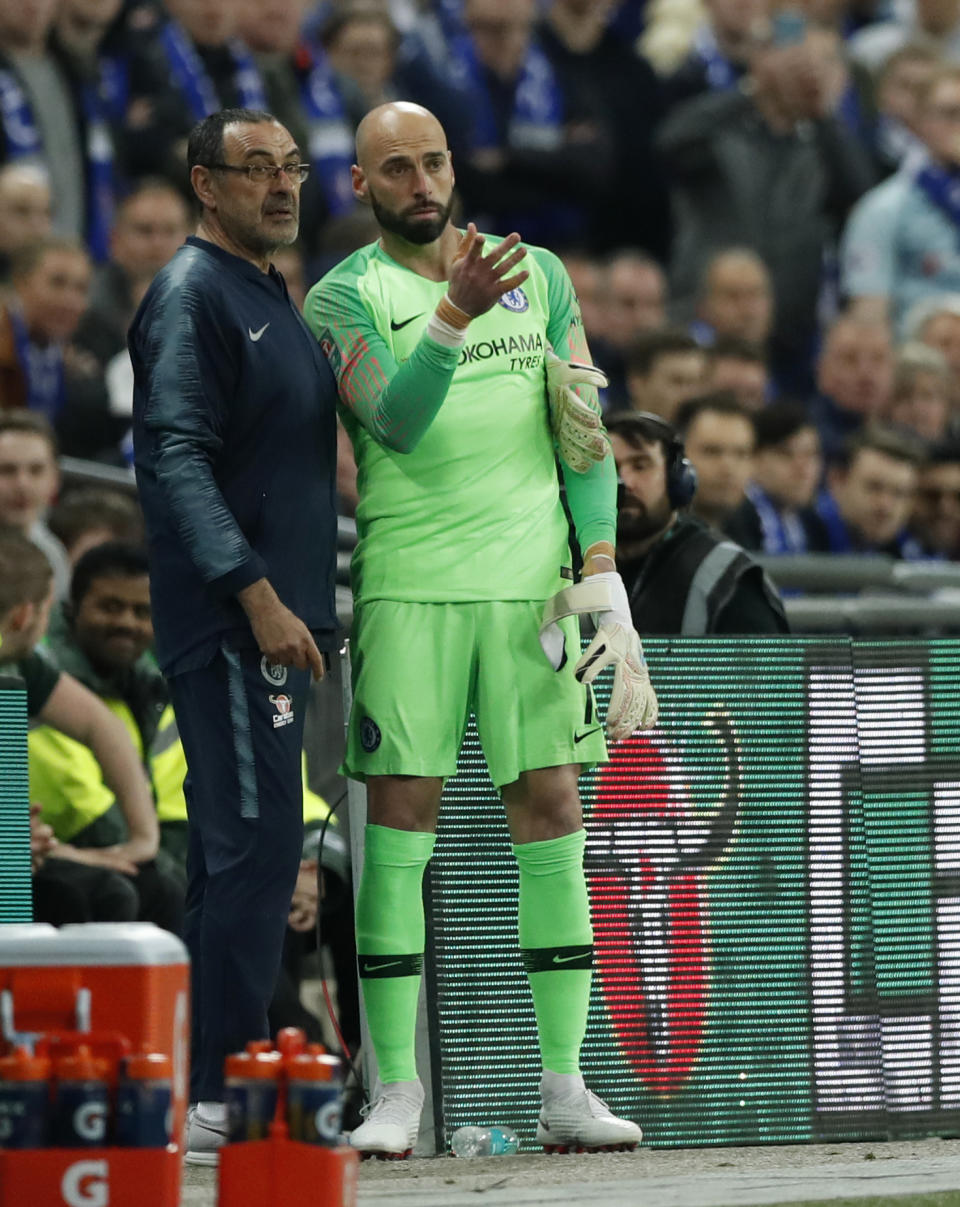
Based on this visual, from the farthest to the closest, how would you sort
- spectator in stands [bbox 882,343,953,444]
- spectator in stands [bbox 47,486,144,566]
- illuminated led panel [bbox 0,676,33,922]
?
spectator in stands [bbox 882,343,953,444] → spectator in stands [bbox 47,486,144,566] → illuminated led panel [bbox 0,676,33,922]

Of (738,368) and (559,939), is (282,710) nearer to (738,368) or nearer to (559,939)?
(559,939)

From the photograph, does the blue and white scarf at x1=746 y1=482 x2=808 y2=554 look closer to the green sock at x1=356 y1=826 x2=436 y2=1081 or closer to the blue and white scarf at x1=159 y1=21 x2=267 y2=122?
the blue and white scarf at x1=159 y1=21 x2=267 y2=122

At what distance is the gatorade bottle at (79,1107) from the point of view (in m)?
3.85

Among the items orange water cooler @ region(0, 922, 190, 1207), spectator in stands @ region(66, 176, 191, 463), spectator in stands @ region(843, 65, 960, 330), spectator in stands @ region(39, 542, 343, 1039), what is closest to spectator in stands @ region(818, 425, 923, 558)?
spectator in stands @ region(843, 65, 960, 330)

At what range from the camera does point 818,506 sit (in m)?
10.4

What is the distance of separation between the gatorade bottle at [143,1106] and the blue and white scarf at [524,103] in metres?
9.26

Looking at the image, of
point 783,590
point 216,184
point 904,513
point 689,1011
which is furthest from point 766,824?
point 904,513

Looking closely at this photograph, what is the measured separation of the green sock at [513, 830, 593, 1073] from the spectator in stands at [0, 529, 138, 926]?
167 centimetres

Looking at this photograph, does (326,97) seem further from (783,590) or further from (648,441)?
(648,441)

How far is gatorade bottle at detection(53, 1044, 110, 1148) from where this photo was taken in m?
3.85

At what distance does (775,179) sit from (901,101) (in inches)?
60.2

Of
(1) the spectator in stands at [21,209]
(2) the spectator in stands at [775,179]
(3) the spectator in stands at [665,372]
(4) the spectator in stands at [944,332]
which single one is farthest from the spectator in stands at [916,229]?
(1) the spectator in stands at [21,209]

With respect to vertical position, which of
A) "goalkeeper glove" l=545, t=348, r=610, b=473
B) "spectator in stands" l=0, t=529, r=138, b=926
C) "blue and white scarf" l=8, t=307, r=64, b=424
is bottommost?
"spectator in stands" l=0, t=529, r=138, b=926

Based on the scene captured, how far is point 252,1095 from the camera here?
3990 millimetres
